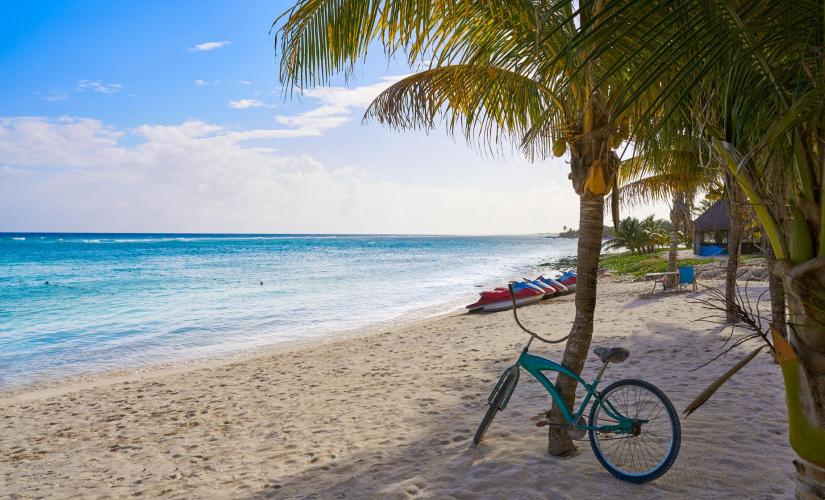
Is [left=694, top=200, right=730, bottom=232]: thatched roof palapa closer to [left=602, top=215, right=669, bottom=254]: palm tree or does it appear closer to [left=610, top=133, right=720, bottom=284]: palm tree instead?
[left=602, top=215, right=669, bottom=254]: palm tree

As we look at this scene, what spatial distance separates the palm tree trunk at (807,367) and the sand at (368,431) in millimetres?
1729

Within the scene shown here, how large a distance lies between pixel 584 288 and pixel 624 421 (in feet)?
2.95

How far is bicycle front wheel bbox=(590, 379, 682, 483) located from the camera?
3393 millimetres

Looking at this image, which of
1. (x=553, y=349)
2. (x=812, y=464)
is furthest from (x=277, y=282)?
(x=812, y=464)

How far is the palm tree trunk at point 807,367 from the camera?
1.69 m

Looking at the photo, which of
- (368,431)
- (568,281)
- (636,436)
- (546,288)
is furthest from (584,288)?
(568,281)

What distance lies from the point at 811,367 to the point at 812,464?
33 cm

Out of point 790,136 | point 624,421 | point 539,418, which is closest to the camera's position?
point 790,136

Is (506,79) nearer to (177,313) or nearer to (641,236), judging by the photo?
(177,313)

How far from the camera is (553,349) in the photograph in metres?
8.23

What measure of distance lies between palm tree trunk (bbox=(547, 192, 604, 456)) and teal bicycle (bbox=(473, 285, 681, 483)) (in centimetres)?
11

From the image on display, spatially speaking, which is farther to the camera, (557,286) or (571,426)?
(557,286)

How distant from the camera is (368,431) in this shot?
16.9 feet

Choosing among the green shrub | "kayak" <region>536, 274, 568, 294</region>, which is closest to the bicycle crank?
"kayak" <region>536, 274, 568, 294</region>
